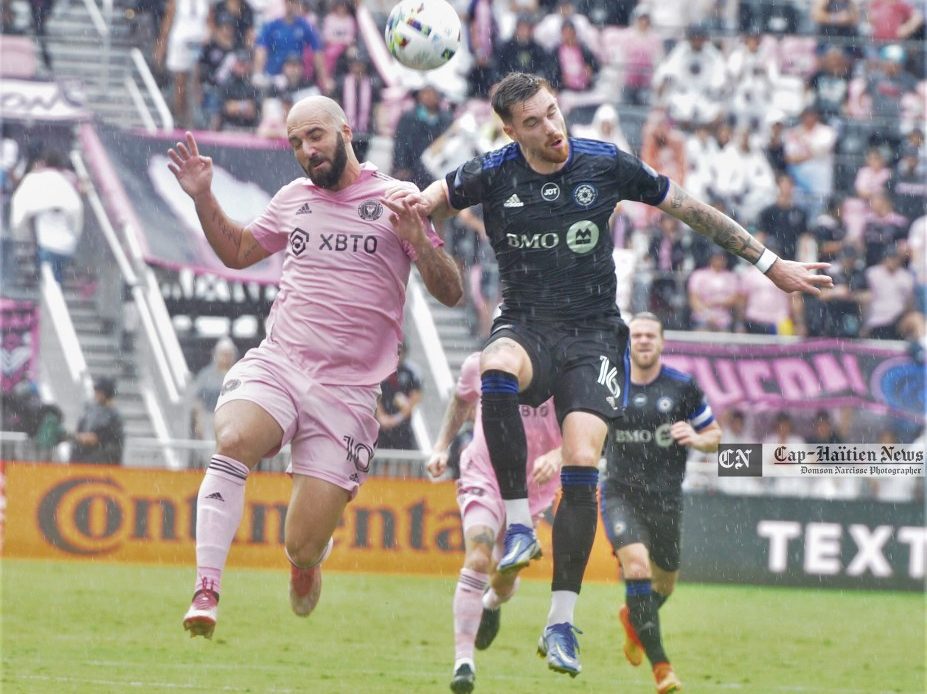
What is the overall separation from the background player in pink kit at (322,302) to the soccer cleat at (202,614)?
63 centimetres

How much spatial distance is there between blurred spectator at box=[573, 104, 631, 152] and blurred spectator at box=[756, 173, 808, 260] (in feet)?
7.19

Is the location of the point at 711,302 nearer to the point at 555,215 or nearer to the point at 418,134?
the point at 418,134

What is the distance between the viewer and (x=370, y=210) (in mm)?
8672

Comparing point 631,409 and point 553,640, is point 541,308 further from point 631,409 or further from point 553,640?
point 631,409

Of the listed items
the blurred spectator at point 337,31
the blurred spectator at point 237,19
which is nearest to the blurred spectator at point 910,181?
the blurred spectator at point 337,31

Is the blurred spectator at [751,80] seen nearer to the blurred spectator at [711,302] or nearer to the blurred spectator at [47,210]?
the blurred spectator at [711,302]

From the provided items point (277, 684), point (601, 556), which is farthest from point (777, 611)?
point (277, 684)

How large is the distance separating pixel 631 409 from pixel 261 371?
3650 mm

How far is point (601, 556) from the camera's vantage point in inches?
A: 733

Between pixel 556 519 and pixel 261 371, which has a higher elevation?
pixel 261 371

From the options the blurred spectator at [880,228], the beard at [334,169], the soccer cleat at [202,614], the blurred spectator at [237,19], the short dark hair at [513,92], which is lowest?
the soccer cleat at [202,614]

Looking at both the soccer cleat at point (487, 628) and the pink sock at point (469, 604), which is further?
the soccer cleat at point (487, 628)

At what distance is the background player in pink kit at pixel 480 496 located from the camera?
32.8ft

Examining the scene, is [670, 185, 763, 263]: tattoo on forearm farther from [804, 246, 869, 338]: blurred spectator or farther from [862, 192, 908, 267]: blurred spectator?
[862, 192, 908, 267]: blurred spectator
